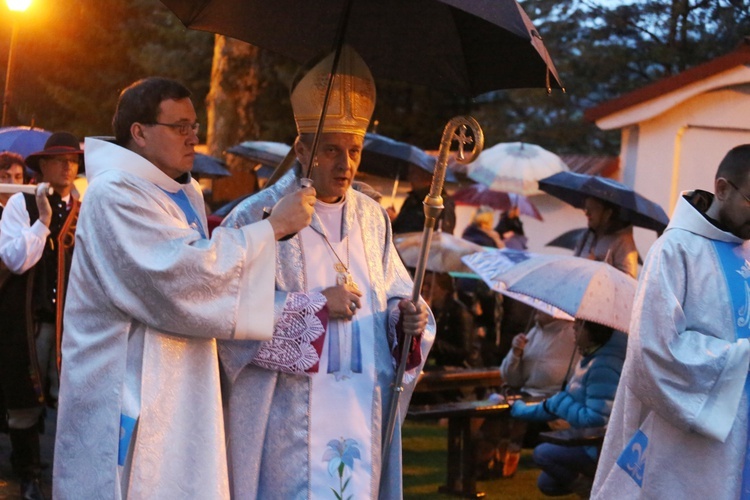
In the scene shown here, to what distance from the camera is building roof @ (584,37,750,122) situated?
619 inches

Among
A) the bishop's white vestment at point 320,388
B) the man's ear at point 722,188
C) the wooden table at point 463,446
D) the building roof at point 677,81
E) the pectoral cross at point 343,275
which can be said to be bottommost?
the wooden table at point 463,446

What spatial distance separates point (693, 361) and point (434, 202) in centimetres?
130

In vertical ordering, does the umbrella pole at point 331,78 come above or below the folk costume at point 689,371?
above

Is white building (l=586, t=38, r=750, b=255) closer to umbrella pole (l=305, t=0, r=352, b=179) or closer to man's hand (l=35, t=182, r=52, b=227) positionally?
man's hand (l=35, t=182, r=52, b=227)

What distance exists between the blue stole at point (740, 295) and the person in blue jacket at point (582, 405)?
2274mm

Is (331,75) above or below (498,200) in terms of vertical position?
above

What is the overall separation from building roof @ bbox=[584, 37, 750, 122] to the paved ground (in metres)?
8.86

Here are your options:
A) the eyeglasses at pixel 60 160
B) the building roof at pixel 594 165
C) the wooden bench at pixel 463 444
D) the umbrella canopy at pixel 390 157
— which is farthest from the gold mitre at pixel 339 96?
the building roof at pixel 594 165

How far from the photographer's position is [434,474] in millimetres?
9055

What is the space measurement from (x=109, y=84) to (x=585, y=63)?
12992 millimetres

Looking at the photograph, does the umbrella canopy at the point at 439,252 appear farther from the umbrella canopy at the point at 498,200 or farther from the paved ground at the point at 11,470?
the umbrella canopy at the point at 498,200

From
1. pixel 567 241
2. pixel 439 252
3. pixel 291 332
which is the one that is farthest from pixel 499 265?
pixel 567 241

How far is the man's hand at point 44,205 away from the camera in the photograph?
24.2 feet

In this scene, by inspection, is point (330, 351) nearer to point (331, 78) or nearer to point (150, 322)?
point (150, 322)
